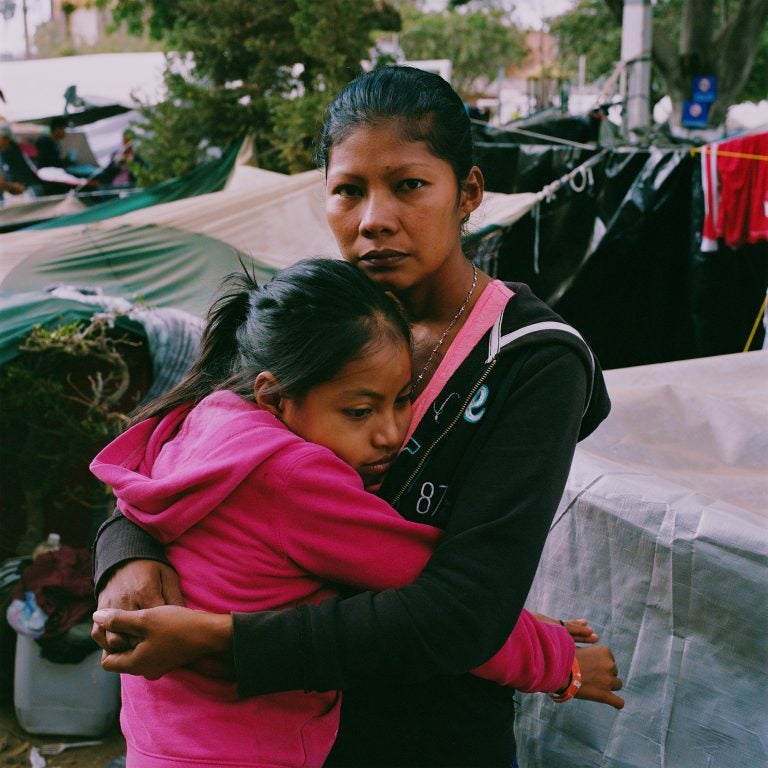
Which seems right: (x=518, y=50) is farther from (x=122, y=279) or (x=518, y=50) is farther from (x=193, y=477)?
(x=193, y=477)

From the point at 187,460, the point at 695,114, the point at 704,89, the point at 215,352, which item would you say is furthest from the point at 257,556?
the point at 704,89

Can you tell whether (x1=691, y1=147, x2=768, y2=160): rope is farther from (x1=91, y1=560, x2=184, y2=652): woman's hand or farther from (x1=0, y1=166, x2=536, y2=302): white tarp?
(x1=91, y1=560, x2=184, y2=652): woman's hand

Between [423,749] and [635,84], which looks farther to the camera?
[635,84]

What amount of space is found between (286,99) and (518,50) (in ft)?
112

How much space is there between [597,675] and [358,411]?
619 millimetres

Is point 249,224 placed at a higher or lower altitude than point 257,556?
lower

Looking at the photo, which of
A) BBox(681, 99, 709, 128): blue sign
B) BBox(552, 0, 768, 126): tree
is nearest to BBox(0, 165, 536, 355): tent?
BBox(681, 99, 709, 128): blue sign

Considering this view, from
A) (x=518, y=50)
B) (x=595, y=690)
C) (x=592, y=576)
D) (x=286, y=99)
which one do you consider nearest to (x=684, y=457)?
(x=592, y=576)

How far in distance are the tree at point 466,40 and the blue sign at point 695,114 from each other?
2448cm

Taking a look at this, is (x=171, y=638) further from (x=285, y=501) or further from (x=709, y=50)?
(x=709, y=50)

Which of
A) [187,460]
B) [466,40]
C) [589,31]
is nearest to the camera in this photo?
[187,460]

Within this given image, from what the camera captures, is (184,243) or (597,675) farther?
(184,243)

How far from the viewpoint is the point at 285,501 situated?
3.75ft

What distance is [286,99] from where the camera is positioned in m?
6.68
